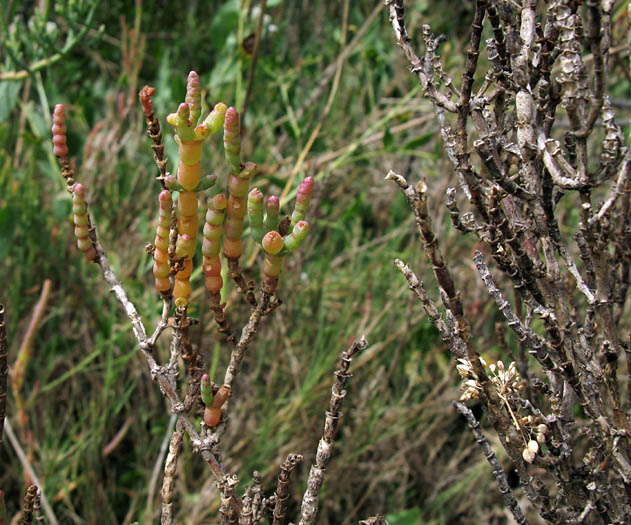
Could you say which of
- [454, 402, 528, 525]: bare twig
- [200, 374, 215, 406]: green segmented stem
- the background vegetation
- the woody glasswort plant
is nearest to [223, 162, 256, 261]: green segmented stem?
the woody glasswort plant

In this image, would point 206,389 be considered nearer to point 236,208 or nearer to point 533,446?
point 236,208

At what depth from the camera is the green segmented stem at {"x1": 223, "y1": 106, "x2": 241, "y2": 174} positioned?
0.56 m

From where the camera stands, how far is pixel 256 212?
60cm

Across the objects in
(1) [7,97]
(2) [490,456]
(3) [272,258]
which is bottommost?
(2) [490,456]

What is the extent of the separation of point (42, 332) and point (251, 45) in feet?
3.08

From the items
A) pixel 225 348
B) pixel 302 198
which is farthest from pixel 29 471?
pixel 302 198

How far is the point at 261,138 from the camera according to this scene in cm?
218

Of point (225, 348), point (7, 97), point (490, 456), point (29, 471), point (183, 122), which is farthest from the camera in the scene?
point (225, 348)

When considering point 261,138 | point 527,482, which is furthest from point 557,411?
point 261,138

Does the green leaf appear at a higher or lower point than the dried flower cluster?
higher

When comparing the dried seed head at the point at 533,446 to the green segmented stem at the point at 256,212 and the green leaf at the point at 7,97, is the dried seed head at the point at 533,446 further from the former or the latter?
the green leaf at the point at 7,97

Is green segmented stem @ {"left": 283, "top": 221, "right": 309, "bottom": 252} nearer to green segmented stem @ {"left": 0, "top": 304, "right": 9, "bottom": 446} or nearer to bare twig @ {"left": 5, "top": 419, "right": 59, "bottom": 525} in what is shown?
green segmented stem @ {"left": 0, "top": 304, "right": 9, "bottom": 446}

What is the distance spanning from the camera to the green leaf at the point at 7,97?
1.48m

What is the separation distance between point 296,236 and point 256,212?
1.6 inches
